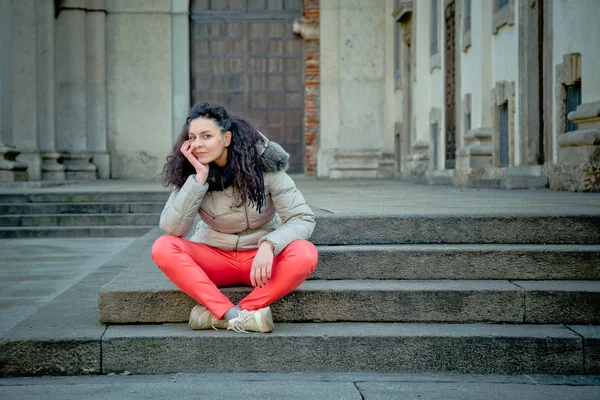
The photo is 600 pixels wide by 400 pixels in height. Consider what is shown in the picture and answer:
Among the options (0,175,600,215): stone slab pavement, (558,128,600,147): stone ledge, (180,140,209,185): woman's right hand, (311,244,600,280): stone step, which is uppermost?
(558,128,600,147): stone ledge

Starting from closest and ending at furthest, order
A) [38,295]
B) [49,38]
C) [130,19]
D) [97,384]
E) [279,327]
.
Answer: [97,384] < [279,327] < [38,295] < [49,38] < [130,19]

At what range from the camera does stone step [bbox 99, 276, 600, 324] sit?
4.14 m

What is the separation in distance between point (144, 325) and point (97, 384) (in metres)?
0.52

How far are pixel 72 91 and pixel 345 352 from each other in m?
16.1

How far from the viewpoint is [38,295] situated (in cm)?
572

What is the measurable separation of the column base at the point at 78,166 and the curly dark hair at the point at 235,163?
14.7 metres

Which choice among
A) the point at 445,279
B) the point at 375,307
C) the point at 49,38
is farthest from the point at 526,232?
the point at 49,38

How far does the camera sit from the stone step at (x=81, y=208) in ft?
35.8

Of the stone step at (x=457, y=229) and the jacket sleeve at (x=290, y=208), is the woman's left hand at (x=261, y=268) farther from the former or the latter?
the stone step at (x=457, y=229)

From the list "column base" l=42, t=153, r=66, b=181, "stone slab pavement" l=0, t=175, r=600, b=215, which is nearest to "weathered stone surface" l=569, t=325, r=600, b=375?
"stone slab pavement" l=0, t=175, r=600, b=215

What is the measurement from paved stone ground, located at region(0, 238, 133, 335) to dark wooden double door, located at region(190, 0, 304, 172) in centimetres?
998

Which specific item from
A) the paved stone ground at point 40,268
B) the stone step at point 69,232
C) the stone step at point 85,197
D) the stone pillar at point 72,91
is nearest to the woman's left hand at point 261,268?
the paved stone ground at point 40,268

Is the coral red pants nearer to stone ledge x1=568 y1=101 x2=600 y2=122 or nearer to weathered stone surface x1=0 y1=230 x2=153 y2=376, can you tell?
weathered stone surface x1=0 y1=230 x2=153 y2=376

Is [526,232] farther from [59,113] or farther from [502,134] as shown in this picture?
[59,113]
